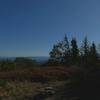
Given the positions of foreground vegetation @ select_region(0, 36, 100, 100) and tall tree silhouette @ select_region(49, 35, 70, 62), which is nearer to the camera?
foreground vegetation @ select_region(0, 36, 100, 100)

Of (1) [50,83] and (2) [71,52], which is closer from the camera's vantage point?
A: (1) [50,83]

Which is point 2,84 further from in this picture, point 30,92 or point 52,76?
point 52,76

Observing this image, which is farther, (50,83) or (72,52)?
(72,52)

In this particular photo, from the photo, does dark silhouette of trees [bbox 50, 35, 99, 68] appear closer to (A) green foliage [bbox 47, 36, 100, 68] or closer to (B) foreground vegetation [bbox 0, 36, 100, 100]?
(A) green foliage [bbox 47, 36, 100, 68]

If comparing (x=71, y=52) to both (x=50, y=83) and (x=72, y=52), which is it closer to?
(x=72, y=52)

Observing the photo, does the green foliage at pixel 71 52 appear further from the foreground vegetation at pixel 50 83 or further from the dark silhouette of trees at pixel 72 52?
the foreground vegetation at pixel 50 83

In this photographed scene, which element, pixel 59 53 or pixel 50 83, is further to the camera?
pixel 59 53

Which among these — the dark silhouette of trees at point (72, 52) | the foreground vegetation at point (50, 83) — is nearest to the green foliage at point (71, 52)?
the dark silhouette of trees at point (72, 52)

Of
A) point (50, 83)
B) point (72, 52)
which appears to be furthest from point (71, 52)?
point (50, 83)

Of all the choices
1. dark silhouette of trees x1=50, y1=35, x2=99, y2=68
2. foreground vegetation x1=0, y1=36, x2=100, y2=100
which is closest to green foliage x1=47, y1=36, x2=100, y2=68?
dark silhouette of trees x1=50, y1=35, x2=99, y2=68

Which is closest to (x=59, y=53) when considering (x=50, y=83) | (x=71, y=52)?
(x=71, y=52)

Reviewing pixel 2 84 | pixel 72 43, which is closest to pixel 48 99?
pixel 2 84

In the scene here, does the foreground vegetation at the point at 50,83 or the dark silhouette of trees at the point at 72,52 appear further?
the dark silhouette of trees at the point at 72,52

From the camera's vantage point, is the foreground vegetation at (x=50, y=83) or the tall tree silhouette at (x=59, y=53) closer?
the foreground vegetation at (x=50, y=83)
